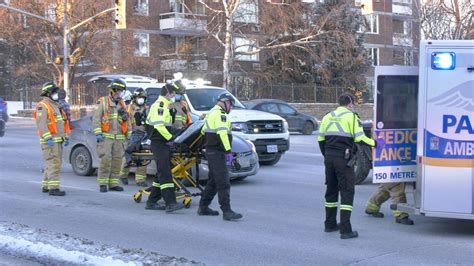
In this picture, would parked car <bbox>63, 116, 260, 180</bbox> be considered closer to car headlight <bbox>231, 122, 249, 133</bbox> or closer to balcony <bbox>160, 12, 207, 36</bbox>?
car headlight <bbox>231, 122, 249, 133</bbox>

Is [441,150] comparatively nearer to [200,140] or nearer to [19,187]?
[200,140]

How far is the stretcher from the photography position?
955 centimetres

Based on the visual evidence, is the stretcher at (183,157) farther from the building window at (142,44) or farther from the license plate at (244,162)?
the building window at (142,44)

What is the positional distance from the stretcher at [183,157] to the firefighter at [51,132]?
1281mm

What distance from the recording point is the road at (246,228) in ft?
23.3

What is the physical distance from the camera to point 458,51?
7.75 meters

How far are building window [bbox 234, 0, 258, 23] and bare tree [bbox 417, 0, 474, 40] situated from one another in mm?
8916

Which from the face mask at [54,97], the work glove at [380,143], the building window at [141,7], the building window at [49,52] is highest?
the building window at [141,7]

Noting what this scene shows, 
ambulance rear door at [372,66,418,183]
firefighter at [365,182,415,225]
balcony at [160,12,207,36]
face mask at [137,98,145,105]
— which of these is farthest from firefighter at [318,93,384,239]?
balcony at [160,12,207,36]

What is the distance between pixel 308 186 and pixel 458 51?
5.09 m

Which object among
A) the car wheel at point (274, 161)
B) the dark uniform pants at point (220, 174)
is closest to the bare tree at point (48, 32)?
the car wheel at point (274, 161)

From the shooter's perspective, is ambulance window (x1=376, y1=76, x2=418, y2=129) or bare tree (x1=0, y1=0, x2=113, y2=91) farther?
bare tree (x1=0, y1=0, x2=113, y2=91)

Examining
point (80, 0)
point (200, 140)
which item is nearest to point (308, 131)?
point (80, 0)

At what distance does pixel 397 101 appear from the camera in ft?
28.1
